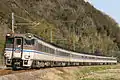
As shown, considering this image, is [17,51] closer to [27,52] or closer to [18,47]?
[18,47]

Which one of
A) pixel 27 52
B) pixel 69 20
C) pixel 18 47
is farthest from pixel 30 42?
pixel 69 20

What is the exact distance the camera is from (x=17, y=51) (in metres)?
34.7

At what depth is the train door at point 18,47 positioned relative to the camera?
113ft

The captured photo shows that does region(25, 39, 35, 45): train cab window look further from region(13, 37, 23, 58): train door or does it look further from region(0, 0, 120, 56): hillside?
region(0, 0, 120, 56): hillside

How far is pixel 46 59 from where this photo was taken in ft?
144

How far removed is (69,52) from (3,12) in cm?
1619

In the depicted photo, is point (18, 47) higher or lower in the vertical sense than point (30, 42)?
lower

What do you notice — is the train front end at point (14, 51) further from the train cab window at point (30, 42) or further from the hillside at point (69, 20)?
the hillside at point (69, 20)

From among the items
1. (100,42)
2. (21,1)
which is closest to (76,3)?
(100,42)

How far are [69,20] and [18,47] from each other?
89792 millimetres

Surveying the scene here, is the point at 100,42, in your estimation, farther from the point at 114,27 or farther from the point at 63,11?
the point at 114,27

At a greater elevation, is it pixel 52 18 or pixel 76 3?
pixel 76 3

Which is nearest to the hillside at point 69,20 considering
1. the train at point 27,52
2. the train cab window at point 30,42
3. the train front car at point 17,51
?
the train at point 27,52

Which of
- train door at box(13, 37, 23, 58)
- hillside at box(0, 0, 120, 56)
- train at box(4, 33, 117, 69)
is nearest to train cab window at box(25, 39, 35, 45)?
train at box(4, 33, 117, 69)
